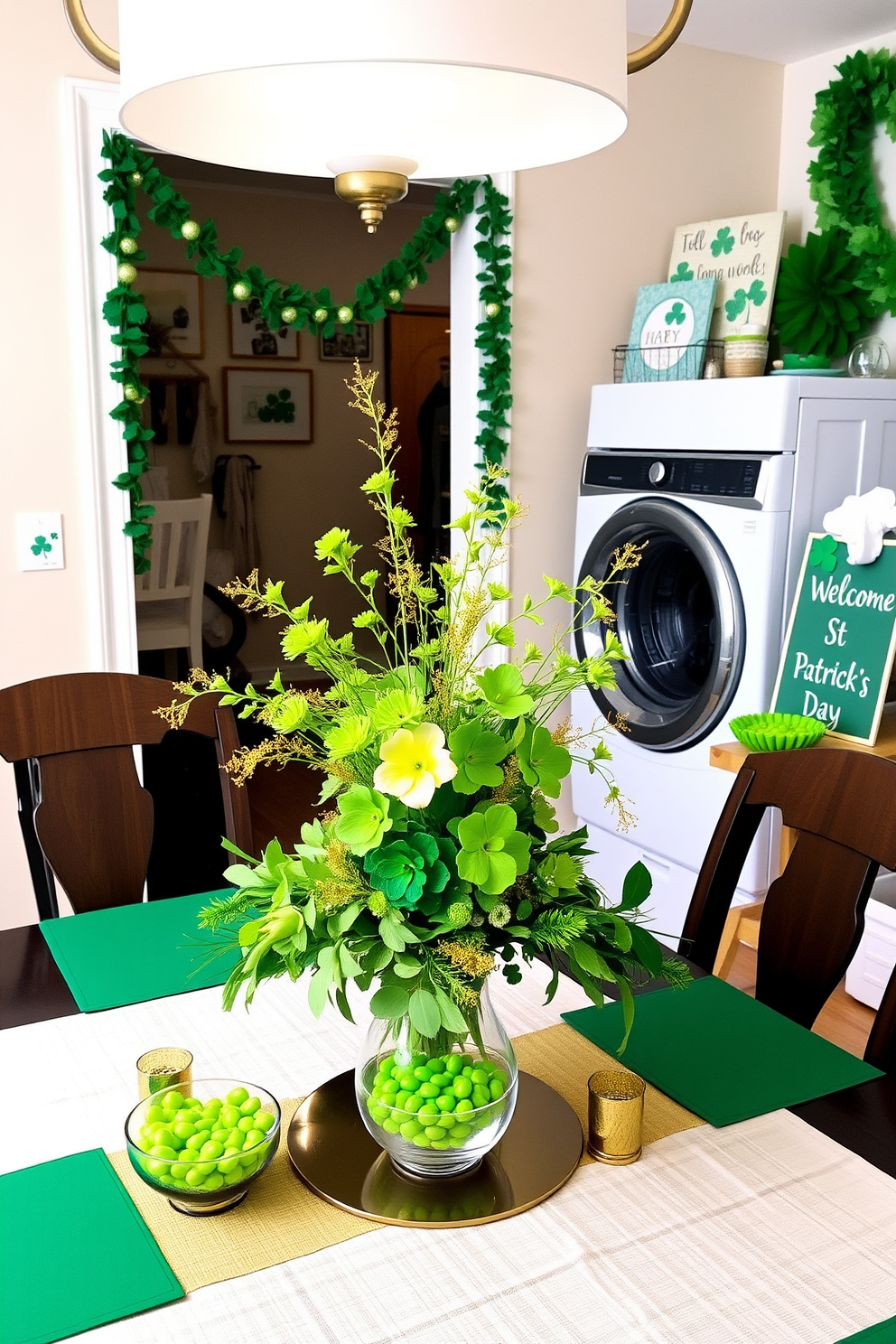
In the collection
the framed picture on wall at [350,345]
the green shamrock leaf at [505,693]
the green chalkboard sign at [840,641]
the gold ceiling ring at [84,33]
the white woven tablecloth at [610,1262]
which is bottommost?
the white woven tablecloth at [610,1262]

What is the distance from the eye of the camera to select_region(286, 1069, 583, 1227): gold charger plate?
1063 millimetres

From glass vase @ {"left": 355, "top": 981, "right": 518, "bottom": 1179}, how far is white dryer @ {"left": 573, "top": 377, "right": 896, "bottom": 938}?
168cm

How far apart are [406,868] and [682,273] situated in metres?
2.93

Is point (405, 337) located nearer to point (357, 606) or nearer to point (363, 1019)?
point (357, 606)

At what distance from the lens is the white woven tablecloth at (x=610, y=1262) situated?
93cm

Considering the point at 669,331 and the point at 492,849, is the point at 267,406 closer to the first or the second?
the point at 669,331

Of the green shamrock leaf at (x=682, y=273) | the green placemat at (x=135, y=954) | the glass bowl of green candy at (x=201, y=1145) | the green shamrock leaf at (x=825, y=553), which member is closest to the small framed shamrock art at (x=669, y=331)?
the green shamrock leaf at (x=682, y=273)

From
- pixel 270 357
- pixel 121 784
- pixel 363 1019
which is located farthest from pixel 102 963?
pixel 270 357

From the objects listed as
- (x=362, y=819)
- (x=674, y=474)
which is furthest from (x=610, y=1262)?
(x=674, y=474)

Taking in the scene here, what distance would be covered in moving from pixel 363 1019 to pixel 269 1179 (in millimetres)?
335

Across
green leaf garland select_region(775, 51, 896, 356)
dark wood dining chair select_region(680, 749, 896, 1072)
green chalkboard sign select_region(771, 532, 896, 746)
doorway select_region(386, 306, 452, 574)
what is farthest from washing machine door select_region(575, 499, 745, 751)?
doorway select_region(386, 306, 452, 574)

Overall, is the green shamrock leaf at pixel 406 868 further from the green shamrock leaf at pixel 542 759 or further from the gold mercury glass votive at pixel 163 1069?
the gold mercury glass votive at pixel 163 1069

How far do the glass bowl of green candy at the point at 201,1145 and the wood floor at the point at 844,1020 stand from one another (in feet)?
6.07

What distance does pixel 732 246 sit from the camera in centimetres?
339
